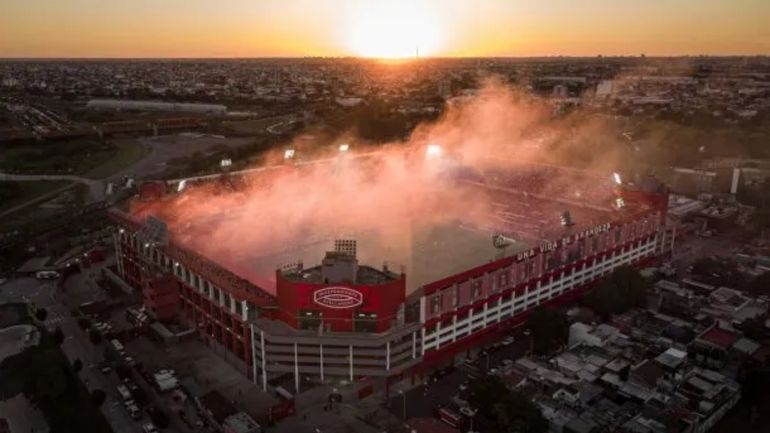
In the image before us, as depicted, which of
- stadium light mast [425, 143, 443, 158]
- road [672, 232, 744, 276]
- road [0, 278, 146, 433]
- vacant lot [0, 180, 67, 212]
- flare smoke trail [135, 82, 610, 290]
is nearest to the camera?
road [0, 278, 146, 433]

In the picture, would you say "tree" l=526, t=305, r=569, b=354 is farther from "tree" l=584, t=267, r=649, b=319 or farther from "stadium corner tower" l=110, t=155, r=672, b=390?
"tree" l=584, t=267, r=649, b=319

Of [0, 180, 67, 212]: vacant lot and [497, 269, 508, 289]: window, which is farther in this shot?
[0, 180, 67, 212]: vacant lot

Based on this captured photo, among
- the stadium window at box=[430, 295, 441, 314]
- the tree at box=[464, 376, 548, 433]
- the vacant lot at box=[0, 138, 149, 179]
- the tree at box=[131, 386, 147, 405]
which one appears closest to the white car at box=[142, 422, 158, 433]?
the tree at box=[131, 386, 147, 405]

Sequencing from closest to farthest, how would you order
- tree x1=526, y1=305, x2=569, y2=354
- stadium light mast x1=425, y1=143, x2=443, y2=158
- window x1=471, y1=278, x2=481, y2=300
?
window x1=471, y1=278, x2=481, y2=300 < tree x1=526, y1=305, x2=569, y2=354 < stadium light mast x1=425, y1=143, x2=443, y2=158

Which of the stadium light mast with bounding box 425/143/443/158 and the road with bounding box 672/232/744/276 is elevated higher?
the stadium light mast with bounding box 425/143/443/158

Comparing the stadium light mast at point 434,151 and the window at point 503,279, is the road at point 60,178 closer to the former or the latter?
the stadium light mast at point 434,151

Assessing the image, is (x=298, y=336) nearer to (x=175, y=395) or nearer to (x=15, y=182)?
(x=175, y=395)

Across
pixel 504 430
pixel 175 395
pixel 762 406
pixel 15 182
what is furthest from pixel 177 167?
pixel 762 406

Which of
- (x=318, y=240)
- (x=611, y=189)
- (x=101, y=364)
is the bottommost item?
(x=101, y=364)
